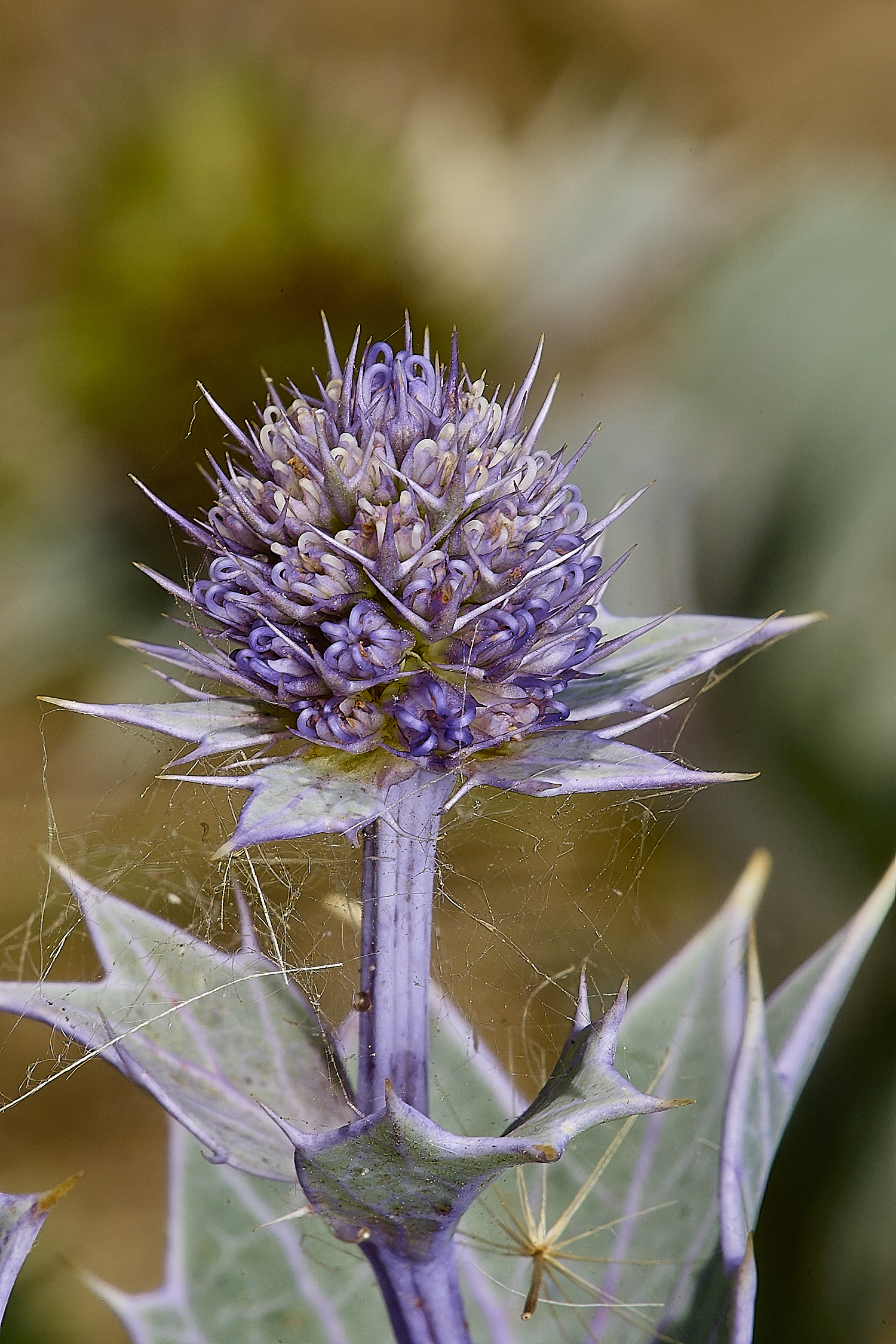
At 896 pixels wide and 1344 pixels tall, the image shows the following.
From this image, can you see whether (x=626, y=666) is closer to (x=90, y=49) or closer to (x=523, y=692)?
(x=523, y=692)

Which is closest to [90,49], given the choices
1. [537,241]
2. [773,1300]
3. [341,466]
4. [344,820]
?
[537,241]

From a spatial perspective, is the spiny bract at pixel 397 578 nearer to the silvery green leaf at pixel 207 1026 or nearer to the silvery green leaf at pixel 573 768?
the silvery green leaf at pixel 573 768

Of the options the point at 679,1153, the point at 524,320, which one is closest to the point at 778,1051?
the point at 679,1153

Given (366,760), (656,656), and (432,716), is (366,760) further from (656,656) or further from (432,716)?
(656,656)

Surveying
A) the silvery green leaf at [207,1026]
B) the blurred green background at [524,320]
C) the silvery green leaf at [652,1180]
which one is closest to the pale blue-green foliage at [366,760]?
the silvery green leaf at [207,1026]

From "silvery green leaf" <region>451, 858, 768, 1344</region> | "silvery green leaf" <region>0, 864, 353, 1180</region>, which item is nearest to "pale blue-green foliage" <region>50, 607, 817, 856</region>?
"silvery green leaf" <region>0, 864, 353, 1180</region>

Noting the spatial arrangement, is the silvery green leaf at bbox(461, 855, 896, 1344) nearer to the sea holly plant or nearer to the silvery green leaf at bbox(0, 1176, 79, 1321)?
the sea holly plant
